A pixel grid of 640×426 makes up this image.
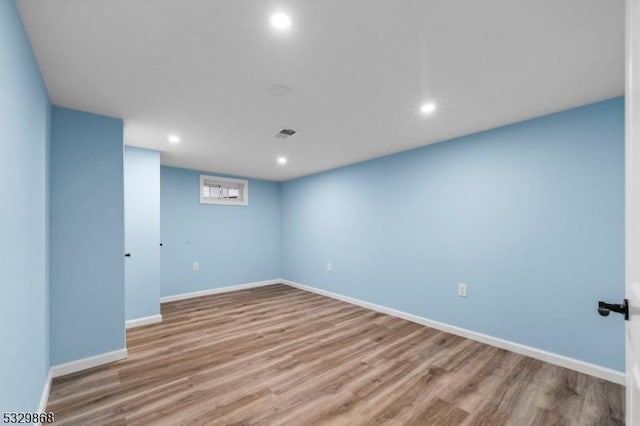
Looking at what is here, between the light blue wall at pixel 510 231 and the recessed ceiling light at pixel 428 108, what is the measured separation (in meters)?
0.93

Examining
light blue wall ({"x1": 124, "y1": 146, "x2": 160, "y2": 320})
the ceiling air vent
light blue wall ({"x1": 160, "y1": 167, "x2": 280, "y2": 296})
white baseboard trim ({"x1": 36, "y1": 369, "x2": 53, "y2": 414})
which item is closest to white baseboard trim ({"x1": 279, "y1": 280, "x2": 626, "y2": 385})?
light blue wall ({"x1": 160, "y1": 167, "x2": 280, "y2": 296})

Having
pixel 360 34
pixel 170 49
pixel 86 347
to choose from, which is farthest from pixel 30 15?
pixel 86 347

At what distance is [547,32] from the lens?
1.48m

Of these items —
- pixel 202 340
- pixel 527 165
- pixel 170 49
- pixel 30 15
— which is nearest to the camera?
pixel 30 15

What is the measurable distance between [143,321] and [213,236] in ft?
6.31

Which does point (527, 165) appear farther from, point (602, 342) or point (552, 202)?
point (602, 342)

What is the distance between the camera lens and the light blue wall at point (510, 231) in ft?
7.38

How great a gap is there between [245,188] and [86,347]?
3.66 m

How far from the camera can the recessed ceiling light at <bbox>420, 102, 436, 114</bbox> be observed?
2.37m

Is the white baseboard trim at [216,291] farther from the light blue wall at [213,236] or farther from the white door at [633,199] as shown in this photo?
the white door at [633,199]

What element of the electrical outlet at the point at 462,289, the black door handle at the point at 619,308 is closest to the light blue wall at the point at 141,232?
the electrical outlet at the point at 462,289

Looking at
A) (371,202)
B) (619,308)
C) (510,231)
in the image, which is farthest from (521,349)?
(371,202)

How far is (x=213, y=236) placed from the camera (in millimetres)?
5098

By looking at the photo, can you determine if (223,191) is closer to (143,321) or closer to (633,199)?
(143,321)
